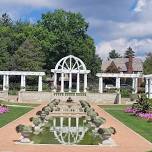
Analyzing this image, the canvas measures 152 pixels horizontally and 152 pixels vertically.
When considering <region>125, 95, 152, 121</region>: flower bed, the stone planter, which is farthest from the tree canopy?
the stone planter

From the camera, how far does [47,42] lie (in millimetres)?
79812

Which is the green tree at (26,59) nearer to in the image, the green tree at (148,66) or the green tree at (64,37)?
the green tree at (64,37)

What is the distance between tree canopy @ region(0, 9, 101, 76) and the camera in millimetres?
68000

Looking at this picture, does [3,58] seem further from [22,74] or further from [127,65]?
[127,65]

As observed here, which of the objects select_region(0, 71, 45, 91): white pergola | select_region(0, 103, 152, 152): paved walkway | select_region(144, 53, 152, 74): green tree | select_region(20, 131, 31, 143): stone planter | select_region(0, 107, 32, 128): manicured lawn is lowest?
select_region(0, 103, 152, 152): paved walkway

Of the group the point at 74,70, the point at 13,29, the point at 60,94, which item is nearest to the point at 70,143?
the point at 60,94

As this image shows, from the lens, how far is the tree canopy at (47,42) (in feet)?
223

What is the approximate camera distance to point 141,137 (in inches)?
723

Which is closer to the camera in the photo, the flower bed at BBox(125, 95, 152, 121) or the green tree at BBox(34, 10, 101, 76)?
the flower bed at BBox(125, 95, 152, 121)

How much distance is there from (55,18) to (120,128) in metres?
64.7

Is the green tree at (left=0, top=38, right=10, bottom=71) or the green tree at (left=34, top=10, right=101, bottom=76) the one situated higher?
the green tree at (left=34, top=10, right=101, bottom=76)

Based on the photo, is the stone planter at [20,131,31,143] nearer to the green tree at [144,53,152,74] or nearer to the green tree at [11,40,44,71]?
the green tree at [11,40,44,71]

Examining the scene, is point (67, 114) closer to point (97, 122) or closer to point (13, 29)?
point (97, 122)

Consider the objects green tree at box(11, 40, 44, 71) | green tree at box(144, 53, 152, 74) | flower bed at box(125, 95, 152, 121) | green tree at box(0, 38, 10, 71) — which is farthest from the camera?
green tree at box(144, 53, 152, 74)
